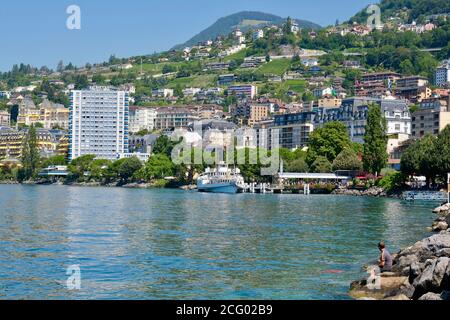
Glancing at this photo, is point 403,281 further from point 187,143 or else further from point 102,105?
point 102,105

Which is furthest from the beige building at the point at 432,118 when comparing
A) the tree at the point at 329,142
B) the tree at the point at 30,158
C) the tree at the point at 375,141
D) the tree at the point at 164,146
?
the tree at the point at 30,158

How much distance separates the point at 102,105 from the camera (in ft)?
568

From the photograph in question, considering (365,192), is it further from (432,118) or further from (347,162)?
(432,118)

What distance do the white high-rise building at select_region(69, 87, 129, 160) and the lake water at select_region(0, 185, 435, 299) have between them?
419 feet

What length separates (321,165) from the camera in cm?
9325

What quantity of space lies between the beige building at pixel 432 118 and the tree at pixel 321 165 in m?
17.6

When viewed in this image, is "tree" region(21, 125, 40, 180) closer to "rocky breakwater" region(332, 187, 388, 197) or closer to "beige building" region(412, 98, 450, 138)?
A: "beige building" region(412, 98, 450, 138)

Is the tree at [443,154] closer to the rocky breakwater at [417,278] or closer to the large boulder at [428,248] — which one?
the rocky breakwater at [417,278]

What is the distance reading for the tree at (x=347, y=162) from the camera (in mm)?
90375

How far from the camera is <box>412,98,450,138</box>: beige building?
103562 millimetres

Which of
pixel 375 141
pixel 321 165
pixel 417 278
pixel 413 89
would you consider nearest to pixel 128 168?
A: pixel 321 165

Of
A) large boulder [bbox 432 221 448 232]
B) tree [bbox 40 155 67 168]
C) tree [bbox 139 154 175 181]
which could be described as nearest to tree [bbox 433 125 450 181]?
large boulder [bbox 432 221 448 232]

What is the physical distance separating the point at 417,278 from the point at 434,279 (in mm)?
1278
